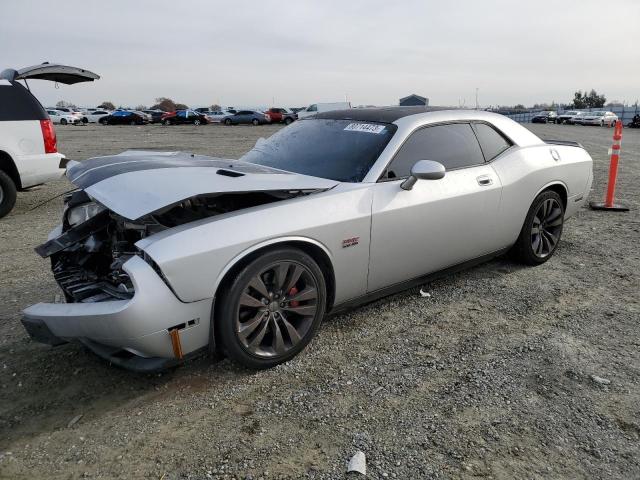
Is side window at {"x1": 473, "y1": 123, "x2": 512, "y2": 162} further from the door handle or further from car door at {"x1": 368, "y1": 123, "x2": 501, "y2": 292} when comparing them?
the door handle

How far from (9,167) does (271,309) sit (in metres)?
5.77

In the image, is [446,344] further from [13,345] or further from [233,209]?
[13,345]

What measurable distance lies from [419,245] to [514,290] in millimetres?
1190

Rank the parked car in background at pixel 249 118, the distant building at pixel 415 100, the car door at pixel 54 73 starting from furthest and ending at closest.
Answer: the parked car in background at pixel 249 118
the distant building at pixel 415 100
the car door at pixel 54 73

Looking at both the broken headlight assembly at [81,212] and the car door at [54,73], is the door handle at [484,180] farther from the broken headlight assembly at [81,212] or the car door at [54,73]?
the car door at [54,73]

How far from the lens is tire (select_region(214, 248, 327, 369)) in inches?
107

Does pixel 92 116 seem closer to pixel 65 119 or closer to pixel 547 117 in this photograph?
pixel 65 119

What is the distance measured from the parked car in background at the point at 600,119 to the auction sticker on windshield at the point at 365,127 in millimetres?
38468

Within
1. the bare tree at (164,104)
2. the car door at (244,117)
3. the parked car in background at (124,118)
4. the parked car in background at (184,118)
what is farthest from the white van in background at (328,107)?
the bare tree at (164,104)

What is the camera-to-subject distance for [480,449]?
231cm

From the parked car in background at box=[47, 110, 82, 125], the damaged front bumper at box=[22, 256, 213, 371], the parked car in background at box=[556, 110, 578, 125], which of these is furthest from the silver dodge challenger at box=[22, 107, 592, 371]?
the parked car in background at box=[47, 110, 82, 125]

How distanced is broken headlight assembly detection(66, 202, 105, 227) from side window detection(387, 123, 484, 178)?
2.08 metres

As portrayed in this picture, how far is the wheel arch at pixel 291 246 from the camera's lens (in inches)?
106

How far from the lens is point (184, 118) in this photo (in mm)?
39562
